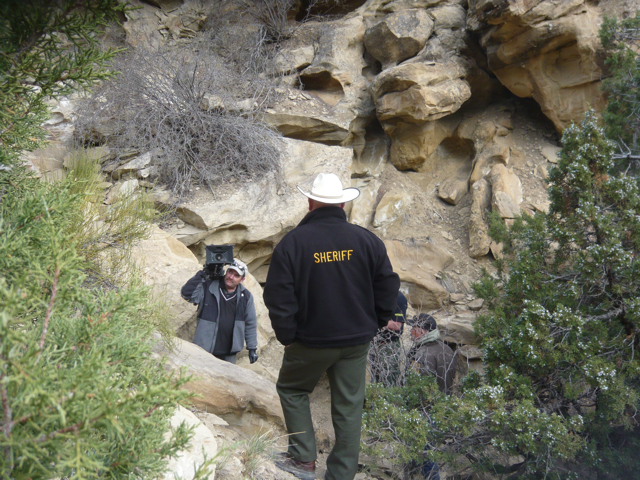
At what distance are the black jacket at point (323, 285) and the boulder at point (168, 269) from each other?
235 centimetres

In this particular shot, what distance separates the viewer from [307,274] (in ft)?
8.55

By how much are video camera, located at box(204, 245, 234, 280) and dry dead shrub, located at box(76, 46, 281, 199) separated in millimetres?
2322

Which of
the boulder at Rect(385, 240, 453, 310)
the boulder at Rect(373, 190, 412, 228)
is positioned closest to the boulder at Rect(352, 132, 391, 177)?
the boulder at Rect(373, 190, 412, 228)

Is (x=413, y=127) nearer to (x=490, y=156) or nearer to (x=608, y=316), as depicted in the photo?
(x=490, y=156)

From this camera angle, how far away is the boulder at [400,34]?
800cm

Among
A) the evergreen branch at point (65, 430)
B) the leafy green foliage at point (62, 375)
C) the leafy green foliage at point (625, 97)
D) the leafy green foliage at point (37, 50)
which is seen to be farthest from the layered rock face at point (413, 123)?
the evergreen branch at point (65, 430)

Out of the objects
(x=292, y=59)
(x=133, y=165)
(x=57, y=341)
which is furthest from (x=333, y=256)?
(x=292, y=59)

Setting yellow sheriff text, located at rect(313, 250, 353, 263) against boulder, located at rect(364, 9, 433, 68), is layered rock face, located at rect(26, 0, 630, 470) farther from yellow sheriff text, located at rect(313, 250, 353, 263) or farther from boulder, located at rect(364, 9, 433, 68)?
yellow sheriff text, located at rect(313, 250, 353, 263)

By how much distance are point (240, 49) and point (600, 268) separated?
8097mm

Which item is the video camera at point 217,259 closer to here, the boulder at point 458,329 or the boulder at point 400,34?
the boulder at point 458,329

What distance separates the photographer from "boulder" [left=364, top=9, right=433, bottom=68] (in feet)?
26.2

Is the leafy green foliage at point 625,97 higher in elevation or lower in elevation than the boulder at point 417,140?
higher

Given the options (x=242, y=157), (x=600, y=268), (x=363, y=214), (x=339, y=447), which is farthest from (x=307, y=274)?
(x=363, y=214)

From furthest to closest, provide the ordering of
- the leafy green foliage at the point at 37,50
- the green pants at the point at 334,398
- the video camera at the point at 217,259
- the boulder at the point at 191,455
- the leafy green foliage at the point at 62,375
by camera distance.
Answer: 1. the video camera at the point at 217,259
2. the green pants at the point at 334,398
3. the boulder at the point at 191,455
4. the leafy green foliage at the point at 37,50
5. the leafy green foliage at the point at 62,375
